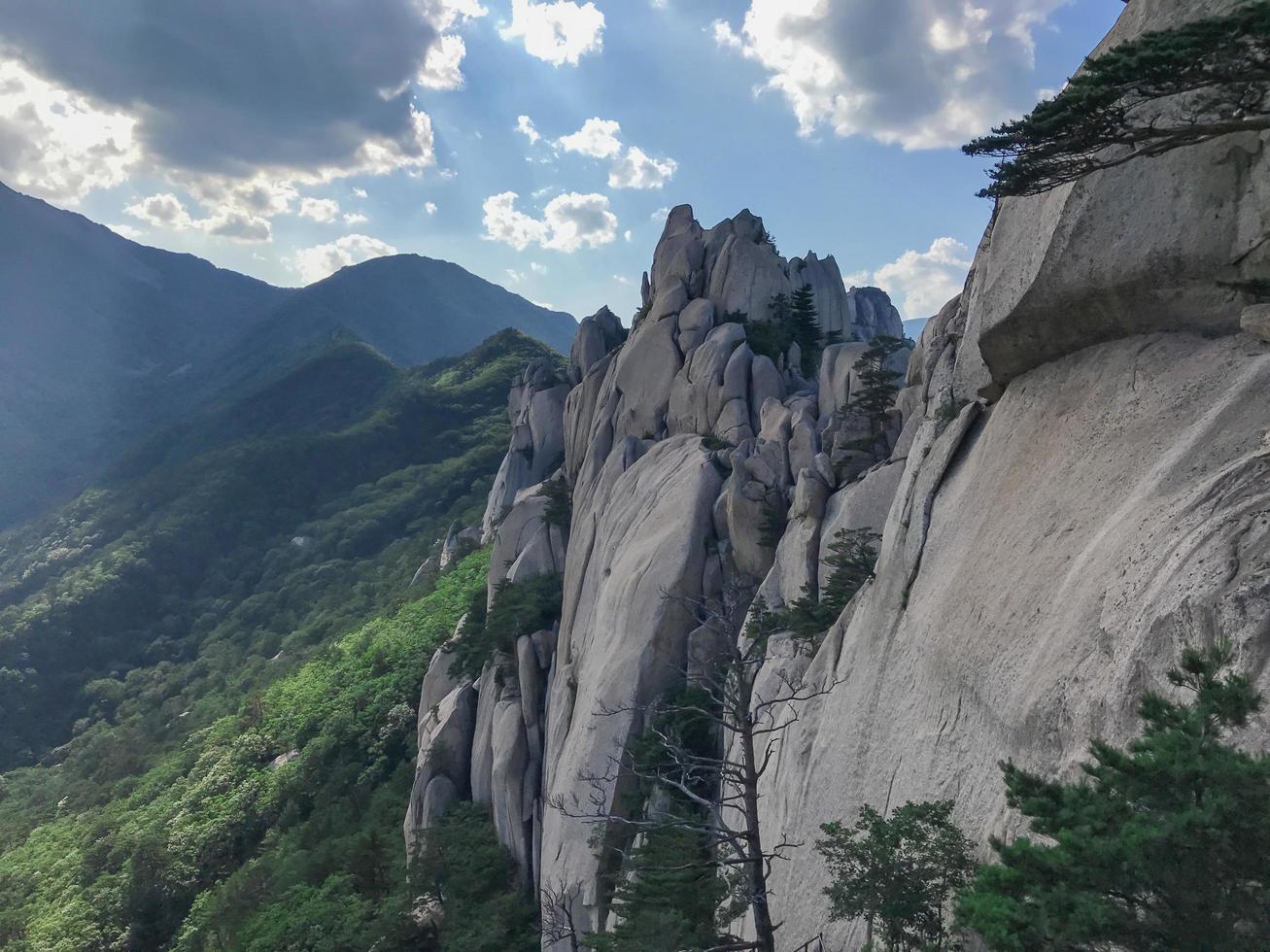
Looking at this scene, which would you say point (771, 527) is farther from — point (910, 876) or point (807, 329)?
point (807, 329)

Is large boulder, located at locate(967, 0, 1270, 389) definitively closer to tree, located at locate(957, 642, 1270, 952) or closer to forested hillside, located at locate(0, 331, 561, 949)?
tree, located at locate(957, 642, 1270, 952)

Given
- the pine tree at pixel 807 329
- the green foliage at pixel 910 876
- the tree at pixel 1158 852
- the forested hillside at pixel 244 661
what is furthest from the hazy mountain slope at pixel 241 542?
the tree at pixel 1158 852

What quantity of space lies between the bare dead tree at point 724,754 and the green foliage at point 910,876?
1.37 m

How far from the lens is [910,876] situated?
907 cm

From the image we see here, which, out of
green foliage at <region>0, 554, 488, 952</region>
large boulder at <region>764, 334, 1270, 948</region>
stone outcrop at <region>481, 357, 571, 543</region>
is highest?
stone outcrop at <region>481, 357, 571, 543</region>

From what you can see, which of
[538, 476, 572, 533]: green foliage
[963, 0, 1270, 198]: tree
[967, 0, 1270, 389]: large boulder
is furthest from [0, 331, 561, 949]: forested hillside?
[963, 0, 1270, 198]: tree

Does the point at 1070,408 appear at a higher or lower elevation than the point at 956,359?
lower

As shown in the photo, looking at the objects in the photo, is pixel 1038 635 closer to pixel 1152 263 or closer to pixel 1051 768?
pixel 1051 768

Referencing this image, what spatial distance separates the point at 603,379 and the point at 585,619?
58.3ft

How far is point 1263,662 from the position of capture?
21.4ft

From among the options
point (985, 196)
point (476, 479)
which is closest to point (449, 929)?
point (985, 196)

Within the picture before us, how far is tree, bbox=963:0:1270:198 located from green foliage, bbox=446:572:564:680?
29.0 metres

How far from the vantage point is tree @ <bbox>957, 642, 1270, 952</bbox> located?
197 inches

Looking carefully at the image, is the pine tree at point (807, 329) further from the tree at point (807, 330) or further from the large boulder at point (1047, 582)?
the large boulder at point (1047, 582)
